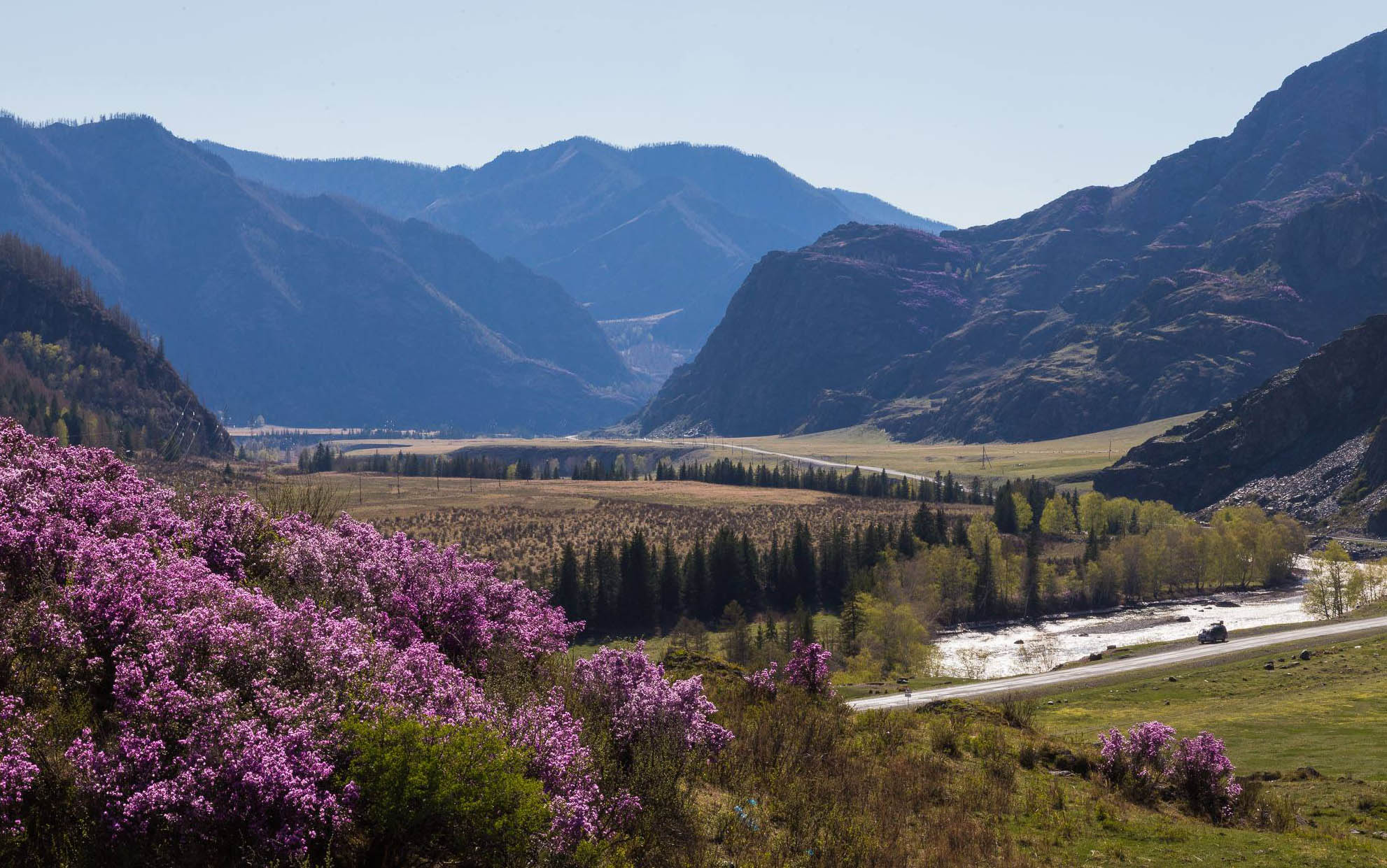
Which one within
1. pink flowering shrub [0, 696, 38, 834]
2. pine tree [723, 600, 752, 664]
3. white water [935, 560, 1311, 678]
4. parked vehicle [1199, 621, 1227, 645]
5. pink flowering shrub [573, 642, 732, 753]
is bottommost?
white water [935, 560, 1311, 678]

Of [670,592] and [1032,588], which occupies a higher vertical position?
[670,592]

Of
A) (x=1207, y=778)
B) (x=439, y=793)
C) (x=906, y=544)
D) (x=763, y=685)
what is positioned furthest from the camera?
(x=906, y=544)

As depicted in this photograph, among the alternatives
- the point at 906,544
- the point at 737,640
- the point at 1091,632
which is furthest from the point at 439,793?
the point at 906,544

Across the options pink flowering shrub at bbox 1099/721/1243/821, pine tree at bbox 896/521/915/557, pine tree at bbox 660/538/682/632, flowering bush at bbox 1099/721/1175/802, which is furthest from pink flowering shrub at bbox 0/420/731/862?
pine tree at bbox 896/521/915/557

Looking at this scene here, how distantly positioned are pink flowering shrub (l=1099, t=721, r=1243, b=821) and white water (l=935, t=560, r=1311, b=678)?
214 feet

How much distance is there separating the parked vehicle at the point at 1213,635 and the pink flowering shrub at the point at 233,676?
89305 millimetres

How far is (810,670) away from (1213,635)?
80.7 meters

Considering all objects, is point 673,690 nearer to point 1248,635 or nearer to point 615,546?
point 1248,635

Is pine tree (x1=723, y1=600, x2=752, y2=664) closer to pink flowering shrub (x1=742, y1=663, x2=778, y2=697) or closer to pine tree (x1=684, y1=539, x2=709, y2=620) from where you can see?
pine tree (x1=684, y1=539, x2=709, y2=620)

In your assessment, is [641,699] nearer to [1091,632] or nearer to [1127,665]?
[1127,665]

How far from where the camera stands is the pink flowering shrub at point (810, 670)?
111 ft

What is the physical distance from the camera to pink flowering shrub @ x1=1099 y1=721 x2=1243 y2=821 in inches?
1117

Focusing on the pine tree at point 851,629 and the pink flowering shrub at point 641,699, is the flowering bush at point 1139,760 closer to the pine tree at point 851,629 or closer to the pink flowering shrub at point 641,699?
the pink flowering shrub at point 641,699

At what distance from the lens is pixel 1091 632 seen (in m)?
125
